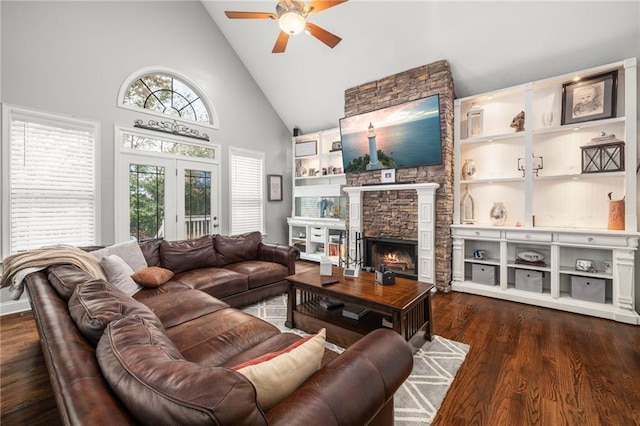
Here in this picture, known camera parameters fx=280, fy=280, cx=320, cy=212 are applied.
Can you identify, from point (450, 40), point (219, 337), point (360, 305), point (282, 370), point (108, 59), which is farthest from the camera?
point (108, 59)

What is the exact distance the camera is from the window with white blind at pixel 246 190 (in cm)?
551


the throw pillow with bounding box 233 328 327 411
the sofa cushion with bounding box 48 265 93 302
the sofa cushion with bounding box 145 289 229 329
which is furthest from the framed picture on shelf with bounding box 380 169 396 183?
the sofa cushion with bounding box 48 265 93 302

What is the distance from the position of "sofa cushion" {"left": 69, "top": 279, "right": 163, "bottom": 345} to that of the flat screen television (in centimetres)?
388

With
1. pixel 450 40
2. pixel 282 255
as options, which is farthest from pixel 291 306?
pixel 450 40

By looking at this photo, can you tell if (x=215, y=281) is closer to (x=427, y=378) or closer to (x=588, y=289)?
(x=427, y=378)

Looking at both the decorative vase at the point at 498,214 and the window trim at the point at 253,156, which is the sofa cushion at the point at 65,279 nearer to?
the window trim at the point at 253,156

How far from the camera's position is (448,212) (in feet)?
13.3

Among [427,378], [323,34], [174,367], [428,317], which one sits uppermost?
[323,34]

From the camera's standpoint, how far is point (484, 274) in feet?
12.9

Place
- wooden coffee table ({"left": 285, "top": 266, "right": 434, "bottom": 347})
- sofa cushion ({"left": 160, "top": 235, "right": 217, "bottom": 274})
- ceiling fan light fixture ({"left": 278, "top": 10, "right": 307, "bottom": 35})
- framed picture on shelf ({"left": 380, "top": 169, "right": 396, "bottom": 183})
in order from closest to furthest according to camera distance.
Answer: wooden coffee table ({"left": 285, "top": 266, "right": 434, "bottom": 347}), ceiling fan light fixture ({"left": 278, "top": 10, "right": 307, "bottom": 35}), sofa cushion ({"left": 160, "top": 235, "right": 217, "bottom": 274}), framed picture on shelf ({"left": 380, "top": 169, "right": 396, "bottom": 183})

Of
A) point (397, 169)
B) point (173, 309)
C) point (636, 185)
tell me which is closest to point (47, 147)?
point (173, 309)

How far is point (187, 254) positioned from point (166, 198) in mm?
1540

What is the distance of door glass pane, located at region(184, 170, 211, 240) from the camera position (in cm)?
482

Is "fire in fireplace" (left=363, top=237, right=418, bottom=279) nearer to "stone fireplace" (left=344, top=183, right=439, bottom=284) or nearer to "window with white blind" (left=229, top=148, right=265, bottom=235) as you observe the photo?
"stone fireplace" (left=344, top=183, right=439, bottom=284)
